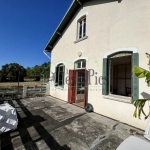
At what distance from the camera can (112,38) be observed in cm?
487

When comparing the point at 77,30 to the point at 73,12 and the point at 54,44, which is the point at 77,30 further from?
the point at 54,44

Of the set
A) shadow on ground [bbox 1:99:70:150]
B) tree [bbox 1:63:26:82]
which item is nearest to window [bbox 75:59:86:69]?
shadow on ground [bbox 1:99:70:150]

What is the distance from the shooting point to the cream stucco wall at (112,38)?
3.88 meters

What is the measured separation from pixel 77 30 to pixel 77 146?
6.72m

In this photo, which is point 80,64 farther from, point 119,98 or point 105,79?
point 119,98

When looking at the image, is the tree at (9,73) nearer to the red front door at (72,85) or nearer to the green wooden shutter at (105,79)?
the red front door at (72,85)

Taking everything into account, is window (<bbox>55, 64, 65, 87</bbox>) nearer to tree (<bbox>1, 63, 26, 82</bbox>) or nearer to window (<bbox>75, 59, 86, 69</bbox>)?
window (<bbox>75, 59, 86, 69</bbox>)

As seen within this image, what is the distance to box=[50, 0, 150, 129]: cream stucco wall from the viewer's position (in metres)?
3.88

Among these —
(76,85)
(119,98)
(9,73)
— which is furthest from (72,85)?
(9,73)

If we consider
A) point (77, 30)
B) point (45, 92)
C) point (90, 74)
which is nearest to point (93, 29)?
point (77, 30)

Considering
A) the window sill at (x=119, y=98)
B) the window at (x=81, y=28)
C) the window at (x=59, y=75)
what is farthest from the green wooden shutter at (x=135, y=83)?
the window at (x=59, y=75)

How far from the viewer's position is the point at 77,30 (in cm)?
721

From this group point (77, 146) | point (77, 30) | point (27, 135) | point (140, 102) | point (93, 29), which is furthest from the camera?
point (77, 30)

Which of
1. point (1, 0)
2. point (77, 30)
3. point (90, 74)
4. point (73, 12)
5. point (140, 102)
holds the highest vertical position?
point (73, 12)
